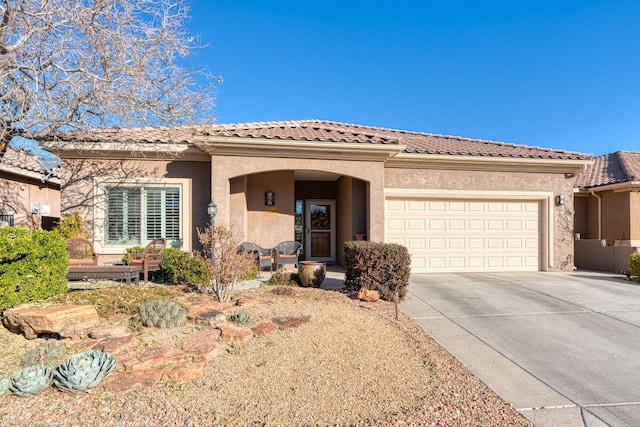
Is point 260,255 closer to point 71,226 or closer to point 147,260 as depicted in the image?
point 147,260

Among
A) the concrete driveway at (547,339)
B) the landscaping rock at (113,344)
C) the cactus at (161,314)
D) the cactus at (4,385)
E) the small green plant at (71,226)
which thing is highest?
the small green plant at (71,226)

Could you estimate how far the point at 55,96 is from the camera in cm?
685

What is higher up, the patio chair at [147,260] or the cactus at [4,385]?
the patio chair at [147,260]

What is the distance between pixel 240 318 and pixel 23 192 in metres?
11.4

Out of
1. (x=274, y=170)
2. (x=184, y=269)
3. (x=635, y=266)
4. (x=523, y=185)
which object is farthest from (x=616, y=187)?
(x=184, y=269)

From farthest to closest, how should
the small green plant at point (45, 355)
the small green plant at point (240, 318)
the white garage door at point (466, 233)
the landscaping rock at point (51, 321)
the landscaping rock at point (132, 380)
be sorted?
1. the white garage door at point (466, 233)
2. the small green plant at point (240, 318)
3. the landscaping rock at point (51, 321)
4. the small green plant at point (45, 355)
5. the landscaping rock at point (132, 380)

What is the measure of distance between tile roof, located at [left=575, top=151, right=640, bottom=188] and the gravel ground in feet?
40.7

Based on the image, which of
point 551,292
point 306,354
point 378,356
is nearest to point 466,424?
point 378,356

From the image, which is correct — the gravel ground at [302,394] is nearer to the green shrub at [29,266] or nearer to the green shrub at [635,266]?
the green shrub at [29,266]

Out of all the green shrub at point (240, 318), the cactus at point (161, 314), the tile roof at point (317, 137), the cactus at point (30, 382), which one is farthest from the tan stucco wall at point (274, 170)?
the cactus at point (30, 382)

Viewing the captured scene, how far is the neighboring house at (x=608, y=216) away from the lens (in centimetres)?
1151

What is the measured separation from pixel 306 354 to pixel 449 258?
305 inches

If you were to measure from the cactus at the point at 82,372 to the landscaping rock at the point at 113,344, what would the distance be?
49 centimetres

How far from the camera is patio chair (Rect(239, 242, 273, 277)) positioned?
892 cm
